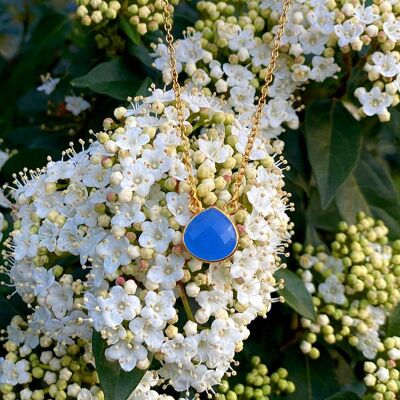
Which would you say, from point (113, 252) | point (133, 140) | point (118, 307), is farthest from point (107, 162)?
point (118, 307)

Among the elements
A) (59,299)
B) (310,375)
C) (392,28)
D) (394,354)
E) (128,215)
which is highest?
(392,28)

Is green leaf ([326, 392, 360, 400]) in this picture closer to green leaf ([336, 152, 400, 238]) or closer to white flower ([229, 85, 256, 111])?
green leaf ([336, 152, 400, 238])

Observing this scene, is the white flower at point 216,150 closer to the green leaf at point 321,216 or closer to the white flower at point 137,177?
the white flower at point 137,177

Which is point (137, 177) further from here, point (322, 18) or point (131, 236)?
point (322, 18)

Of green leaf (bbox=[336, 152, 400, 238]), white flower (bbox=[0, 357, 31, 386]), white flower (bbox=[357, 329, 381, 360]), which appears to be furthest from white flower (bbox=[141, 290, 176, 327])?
green leaf (bbox=[336, 152, 400, 238])

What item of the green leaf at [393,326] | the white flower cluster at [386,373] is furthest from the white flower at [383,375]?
the green leaf at [393,326]

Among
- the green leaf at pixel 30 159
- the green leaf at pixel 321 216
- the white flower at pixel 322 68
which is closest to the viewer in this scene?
the white flower at pixel 322 68
